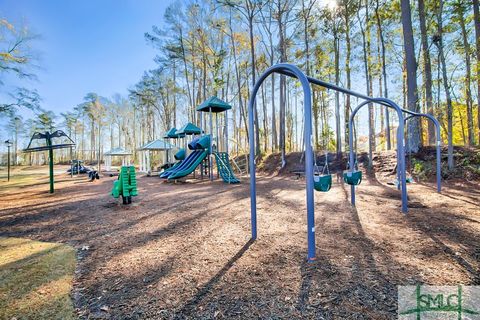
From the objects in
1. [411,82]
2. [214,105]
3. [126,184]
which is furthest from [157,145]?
[411,82]

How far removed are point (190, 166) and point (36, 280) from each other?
8.68 metres

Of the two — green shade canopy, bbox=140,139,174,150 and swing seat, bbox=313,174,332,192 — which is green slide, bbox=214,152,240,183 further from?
green shade canopy, bbox=140,139,174,150

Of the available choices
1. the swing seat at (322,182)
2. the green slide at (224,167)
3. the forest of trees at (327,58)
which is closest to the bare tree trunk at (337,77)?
the forest of trees at (327,58)

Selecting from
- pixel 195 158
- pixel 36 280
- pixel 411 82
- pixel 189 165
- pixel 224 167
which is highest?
pixel 411 82

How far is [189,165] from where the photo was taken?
11.0 metres

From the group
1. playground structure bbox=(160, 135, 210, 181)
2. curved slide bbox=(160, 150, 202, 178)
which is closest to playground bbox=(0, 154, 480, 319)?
playground structure bbox=(160, 135, 210, 181)

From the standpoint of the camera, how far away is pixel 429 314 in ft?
5.27

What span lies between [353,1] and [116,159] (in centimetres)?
4417

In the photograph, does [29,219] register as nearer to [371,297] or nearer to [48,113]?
[371,297]

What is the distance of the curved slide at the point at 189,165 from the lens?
→ 10420 millimetres

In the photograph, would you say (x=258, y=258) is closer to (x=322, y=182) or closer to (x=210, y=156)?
(x=322, y=182)

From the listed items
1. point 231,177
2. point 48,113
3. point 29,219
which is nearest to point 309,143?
point 29,219

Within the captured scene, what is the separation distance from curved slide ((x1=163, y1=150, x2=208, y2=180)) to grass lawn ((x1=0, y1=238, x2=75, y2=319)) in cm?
714

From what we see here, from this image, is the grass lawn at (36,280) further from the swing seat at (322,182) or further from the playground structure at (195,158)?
the playground structure at (195,158)
